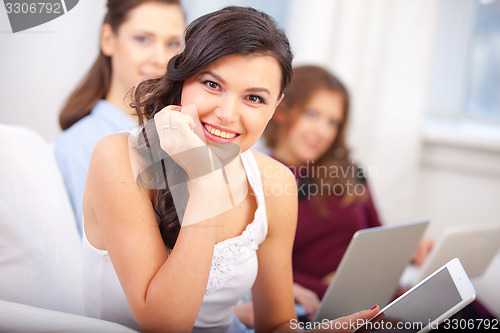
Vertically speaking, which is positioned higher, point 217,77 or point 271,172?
point 217,77

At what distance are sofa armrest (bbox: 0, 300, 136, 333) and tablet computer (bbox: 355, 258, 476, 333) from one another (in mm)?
332

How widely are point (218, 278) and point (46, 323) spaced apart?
0.81 feet

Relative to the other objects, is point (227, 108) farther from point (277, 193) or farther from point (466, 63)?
point (466, 63)

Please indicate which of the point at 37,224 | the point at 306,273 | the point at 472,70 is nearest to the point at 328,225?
the point at 306,273

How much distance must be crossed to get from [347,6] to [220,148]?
1425mm

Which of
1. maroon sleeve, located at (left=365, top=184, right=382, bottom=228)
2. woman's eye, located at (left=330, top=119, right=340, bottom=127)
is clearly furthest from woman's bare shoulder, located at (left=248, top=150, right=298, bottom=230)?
maroon sleeve, located at (left=365, top=184, right=382, bottom=228)

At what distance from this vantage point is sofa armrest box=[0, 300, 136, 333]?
65 cm

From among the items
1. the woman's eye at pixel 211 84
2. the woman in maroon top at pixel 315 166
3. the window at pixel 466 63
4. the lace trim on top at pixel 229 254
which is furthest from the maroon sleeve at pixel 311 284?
the window at pixel 466 63

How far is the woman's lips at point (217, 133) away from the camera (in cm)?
66

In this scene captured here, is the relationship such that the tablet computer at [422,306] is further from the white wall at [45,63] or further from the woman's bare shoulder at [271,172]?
the white wall at [45,63]

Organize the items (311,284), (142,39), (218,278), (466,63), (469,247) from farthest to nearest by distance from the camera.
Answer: (466,63) < (311,284) < (469,247) < (142,39) < (218,278)

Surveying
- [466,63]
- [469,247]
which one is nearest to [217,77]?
[469,247]

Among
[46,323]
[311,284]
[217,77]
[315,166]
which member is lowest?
[311,284]

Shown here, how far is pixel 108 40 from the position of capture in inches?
38.6
